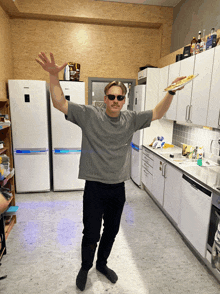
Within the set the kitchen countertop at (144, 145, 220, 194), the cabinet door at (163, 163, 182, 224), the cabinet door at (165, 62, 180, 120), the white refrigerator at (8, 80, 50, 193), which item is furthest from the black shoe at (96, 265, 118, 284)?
the cabinet door at (165, 62, 180, 120)

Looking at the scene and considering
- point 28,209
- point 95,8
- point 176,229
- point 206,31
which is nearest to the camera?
point 176,229

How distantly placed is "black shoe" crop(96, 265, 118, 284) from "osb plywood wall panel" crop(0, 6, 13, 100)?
295 cm

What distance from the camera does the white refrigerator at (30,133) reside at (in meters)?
3.48

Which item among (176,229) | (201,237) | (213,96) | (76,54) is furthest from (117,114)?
(76,54)

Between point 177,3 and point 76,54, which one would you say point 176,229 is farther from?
point 177,3

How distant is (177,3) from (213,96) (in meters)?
2.67

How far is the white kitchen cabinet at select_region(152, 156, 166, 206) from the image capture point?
3.06 m

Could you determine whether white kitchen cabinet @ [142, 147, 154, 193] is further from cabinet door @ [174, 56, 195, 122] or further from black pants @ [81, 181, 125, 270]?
black pants @ [81, 181, 125, 270]

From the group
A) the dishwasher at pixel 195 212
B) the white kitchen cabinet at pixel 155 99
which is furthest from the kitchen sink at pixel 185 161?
the white kitchen cabinet at pixel 155 99

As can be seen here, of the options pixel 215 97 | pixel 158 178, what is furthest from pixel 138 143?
pixel 215 97

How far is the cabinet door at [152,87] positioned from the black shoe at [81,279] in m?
2.89

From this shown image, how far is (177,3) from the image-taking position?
3895mm

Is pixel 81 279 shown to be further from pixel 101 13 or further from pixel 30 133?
pixel 101 13

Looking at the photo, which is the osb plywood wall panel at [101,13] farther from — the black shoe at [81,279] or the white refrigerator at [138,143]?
the black shoe at [81,279]
